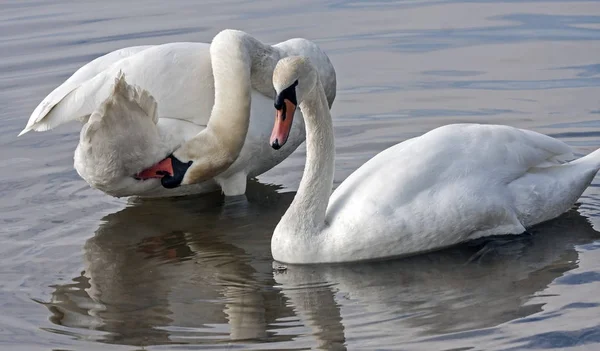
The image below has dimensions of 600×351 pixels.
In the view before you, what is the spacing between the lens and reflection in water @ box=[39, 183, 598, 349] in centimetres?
670

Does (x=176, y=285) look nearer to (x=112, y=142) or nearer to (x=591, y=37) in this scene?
(x=112, y=142)

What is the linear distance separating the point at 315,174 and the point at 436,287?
3.89 ft

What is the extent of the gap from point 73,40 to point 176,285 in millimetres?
7696

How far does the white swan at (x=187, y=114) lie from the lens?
891cm

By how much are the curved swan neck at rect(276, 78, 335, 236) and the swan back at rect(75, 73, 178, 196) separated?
143 centimetres

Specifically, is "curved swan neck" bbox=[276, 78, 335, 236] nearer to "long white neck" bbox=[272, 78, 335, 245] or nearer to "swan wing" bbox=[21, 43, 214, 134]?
"long white neck" bbox=[272, 78, 335, 245]

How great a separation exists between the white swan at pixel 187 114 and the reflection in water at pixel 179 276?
269 millimetres

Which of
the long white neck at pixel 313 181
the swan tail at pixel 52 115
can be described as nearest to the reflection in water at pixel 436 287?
the long white neck at pixel 313 181

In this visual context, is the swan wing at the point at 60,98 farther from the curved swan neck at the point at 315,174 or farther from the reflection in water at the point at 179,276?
the curved swan neck at the point at 315,174

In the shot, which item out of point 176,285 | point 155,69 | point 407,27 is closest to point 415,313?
point 176,285

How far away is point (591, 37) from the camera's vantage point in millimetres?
13359

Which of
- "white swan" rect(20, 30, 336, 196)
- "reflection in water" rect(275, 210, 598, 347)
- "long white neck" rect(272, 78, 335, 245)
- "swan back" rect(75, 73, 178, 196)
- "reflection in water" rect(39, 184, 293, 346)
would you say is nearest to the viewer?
"reflection in water" rect(275, 210, 598, 347)

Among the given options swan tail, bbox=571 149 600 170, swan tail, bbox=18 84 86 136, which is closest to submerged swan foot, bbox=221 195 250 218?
swan tail, bbox=18 84 86 136

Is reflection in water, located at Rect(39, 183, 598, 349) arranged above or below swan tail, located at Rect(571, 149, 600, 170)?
below
